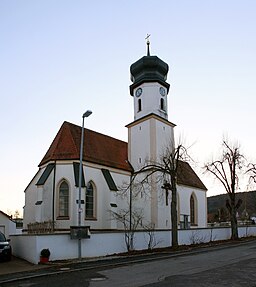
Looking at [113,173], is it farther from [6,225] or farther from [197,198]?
[197,198]

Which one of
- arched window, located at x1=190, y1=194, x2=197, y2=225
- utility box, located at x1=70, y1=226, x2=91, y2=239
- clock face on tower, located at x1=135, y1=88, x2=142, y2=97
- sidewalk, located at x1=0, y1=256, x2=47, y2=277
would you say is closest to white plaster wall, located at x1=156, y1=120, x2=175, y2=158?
clock face on tower, located at x1=135, y1=88, x2=142, y2=97

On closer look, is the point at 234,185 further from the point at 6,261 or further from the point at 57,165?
the point at 6,261

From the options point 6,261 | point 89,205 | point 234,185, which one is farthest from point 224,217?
point 6,261

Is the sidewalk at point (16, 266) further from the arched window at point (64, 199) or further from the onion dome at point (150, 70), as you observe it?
the onion dome at point (150, 70)

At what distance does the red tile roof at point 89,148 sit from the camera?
30859mm

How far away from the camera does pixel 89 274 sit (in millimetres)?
13461

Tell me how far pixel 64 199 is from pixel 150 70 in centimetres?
1619

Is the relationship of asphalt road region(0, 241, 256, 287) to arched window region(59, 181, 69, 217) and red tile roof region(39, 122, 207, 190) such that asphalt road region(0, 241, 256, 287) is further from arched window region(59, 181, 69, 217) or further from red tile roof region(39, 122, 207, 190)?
red tile roof region(39, 122, 207, 190)

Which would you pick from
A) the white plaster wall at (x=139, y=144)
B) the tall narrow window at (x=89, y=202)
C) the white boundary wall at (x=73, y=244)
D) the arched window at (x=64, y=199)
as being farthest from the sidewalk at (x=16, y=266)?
the white plaster wall at (x=139, y=144)

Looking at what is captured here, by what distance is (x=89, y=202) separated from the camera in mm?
31109

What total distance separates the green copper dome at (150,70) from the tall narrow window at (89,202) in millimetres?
12730

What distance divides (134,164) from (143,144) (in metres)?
Result: 2.25

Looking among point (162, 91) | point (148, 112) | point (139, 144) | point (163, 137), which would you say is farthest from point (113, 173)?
point (162, 91)

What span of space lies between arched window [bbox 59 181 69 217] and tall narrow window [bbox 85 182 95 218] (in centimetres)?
180
